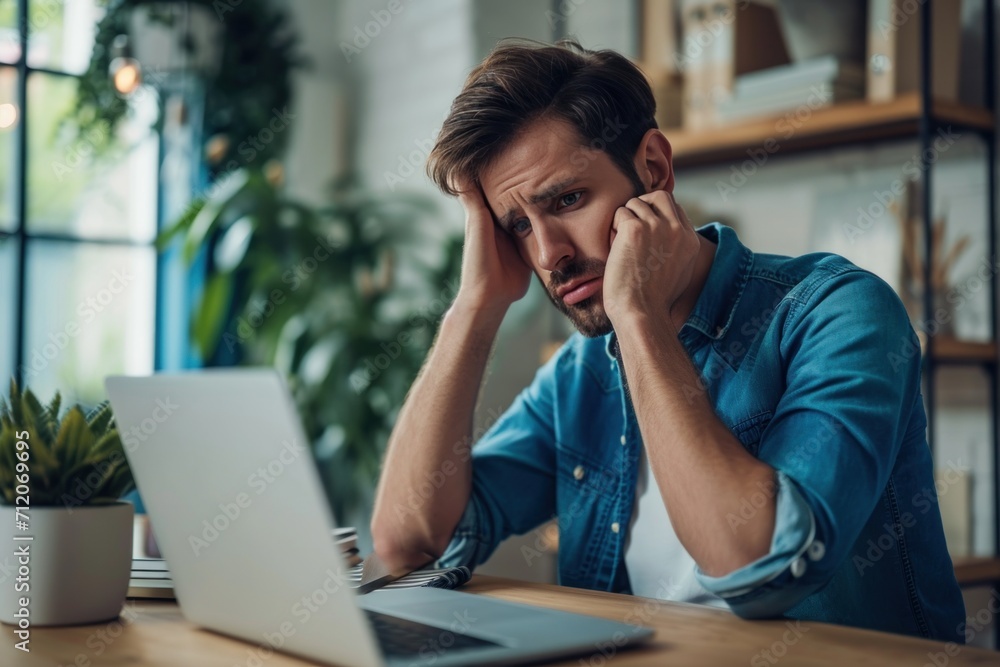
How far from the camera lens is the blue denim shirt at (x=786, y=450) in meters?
1.00

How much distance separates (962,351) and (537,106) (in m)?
1.14

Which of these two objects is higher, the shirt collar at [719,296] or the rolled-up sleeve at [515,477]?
the shirt collar at [719,296]

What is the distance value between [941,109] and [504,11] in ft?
5.10

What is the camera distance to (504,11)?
Answer: 327 centimetres

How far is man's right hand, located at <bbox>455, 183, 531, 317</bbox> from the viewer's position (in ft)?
5.06

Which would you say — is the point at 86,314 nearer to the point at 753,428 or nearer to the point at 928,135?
the point at 928,135

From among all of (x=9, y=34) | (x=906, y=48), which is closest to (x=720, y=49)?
(x=906, y=48)

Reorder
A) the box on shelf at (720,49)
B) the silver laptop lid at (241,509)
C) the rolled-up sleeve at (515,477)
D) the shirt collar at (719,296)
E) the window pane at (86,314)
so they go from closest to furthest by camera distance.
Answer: the silver laptop lid at (241,509)
the shirt collar at (719,296)
the rolled-up sleeve at (515,477)
the box on shelf at (720,49)
the window pane at (86,314)

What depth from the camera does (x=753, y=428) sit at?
127 centimetres

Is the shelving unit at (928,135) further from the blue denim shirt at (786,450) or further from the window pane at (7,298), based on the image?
the window pane at (7,298)

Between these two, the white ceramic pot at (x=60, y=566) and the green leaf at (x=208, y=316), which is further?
the green leaf at (x=208, y=316)

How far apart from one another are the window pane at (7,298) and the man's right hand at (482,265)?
2.41 metres

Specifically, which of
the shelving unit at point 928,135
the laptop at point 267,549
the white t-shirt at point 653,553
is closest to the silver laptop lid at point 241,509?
the laptop at point 267,549

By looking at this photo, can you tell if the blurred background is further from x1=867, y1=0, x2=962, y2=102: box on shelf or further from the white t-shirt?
the white t-shirt
